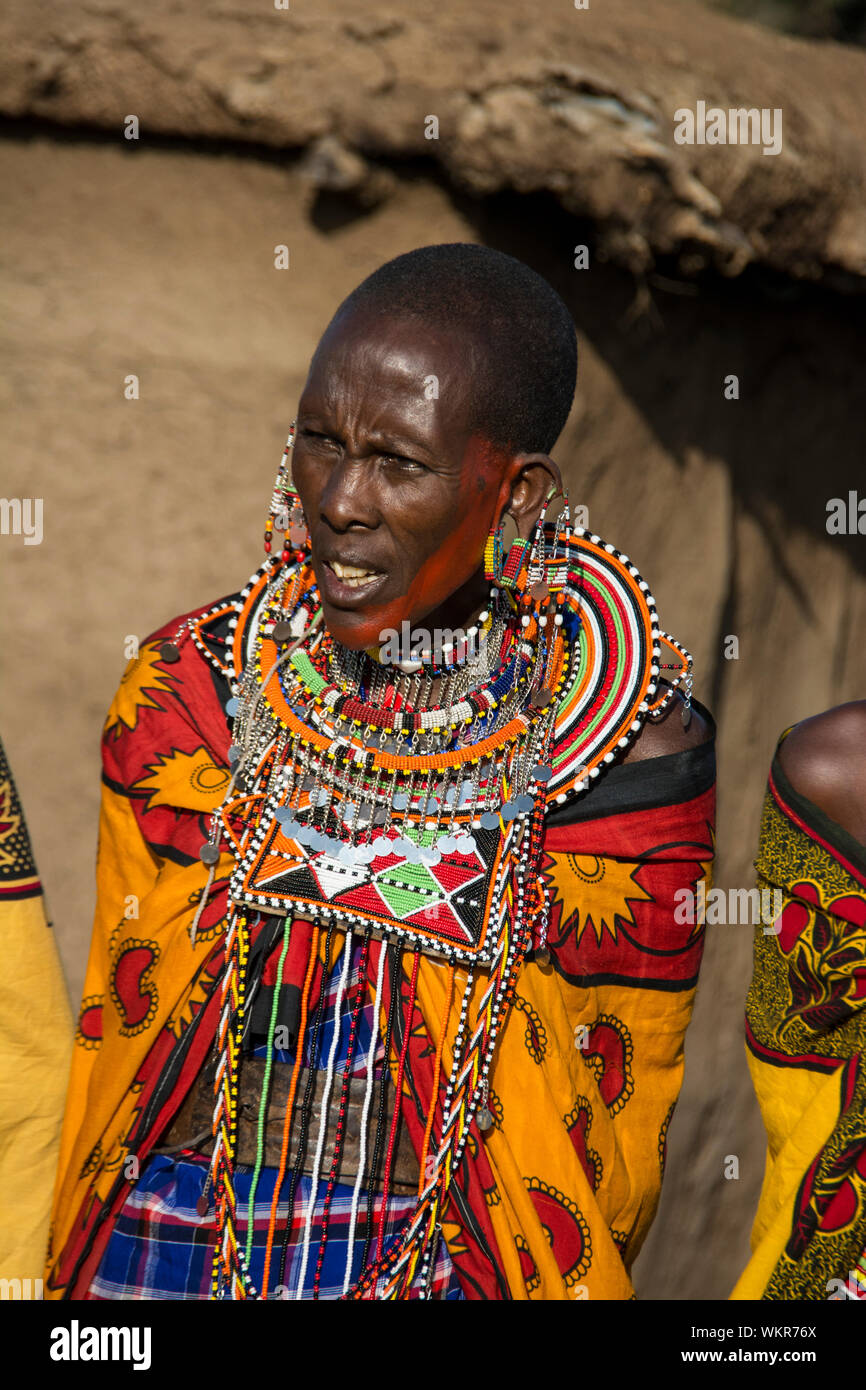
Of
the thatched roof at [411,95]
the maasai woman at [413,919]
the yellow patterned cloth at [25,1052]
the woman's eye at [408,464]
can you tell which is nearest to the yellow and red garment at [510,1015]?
the maasai woman at [413,919]

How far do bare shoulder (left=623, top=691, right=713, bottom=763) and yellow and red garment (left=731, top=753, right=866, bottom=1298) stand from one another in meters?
0.26

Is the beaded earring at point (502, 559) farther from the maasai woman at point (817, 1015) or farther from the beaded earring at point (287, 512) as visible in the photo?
the maasai woman at point (817, 1015)

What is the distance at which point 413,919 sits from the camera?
244cm

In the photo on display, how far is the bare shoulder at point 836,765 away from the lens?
2209 mm

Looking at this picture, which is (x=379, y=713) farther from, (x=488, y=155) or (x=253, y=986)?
(x=488, y=155)

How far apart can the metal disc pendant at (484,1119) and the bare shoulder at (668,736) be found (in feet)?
2.04

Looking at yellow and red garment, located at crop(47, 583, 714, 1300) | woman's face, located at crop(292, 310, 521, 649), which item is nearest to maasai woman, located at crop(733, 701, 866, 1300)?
yellow and red garment, located at crop(47, 583, 714, 1300)

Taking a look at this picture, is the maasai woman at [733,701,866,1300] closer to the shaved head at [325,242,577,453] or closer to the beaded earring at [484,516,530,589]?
the beaded earring at [484,516,530,589]

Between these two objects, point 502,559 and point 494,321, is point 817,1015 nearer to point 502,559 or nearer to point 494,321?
point 502,559

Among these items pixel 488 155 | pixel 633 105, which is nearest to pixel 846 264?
pixel 633 105

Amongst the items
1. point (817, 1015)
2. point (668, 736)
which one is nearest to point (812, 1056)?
point (817, 1015)

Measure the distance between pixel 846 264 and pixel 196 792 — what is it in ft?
9.43

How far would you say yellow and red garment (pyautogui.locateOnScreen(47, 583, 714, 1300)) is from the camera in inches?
96.6

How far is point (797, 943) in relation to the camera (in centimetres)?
229
